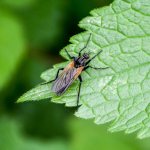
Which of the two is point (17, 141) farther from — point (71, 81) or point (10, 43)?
point (71, 81)

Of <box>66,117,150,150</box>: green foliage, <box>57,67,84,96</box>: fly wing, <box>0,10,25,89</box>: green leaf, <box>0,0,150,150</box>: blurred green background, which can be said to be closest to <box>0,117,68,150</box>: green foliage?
<box>0,0,150,150</box>: blurred green background

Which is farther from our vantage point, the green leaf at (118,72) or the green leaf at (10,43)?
the green leaf at (10,43)

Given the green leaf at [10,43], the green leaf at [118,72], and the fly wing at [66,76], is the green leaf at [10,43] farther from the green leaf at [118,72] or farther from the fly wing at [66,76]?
the green leaf at [118,72]

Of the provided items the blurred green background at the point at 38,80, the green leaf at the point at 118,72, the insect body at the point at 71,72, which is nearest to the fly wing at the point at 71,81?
the insect body at the point at 71,72

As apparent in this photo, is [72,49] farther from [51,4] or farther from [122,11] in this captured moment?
[51,4]

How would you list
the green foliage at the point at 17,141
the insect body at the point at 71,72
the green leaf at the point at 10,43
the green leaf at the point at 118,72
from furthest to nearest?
the green foliage at the point at 17,141
the green leaf at the point at 10,43
the insect body at the point at 71,72
the green leaf at the point at 118,72

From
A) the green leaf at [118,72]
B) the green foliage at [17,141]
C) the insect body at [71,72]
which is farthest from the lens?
the green foliage at [17,141]

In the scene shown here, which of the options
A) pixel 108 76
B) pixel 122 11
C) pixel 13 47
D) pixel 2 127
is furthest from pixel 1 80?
pixel 122 11

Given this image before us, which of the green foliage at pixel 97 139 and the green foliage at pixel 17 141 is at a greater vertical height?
the green foliage at pixel 17 141
